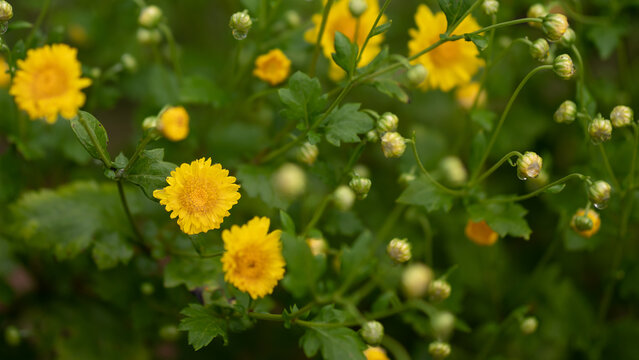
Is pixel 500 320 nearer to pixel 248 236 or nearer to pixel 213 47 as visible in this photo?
pixel 248 236

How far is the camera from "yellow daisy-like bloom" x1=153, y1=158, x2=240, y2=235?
4.04 feet

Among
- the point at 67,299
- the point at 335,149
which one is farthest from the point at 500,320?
the point at 67,299

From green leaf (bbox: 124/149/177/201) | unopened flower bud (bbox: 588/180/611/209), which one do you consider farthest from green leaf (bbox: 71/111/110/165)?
unopened flower bud (bbox: 588/180/611/209)

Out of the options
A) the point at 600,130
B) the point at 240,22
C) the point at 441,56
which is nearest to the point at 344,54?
the point at 240,22

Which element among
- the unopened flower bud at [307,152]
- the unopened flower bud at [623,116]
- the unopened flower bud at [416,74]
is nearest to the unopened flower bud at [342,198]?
the unopened flower bud at [307,152]

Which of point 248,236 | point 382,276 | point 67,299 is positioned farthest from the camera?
point 67,299

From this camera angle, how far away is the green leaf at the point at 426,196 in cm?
148

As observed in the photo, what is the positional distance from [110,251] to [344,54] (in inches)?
31.8

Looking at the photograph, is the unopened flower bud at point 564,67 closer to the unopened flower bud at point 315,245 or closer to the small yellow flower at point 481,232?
the small yellow flower at point 481,232

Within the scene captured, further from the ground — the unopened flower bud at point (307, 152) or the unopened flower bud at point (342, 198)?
the unopened flower bud at point (307, 152)

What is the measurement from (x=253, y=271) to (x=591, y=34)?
134 centimetres

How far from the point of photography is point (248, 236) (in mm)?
1292

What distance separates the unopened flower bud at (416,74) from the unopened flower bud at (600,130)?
1.34 feet

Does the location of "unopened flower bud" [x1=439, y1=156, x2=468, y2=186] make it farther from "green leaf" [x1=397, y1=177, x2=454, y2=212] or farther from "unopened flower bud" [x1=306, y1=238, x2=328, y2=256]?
"unopened flower bud" [x1=306, y1=238, x2=328, y2=256]
